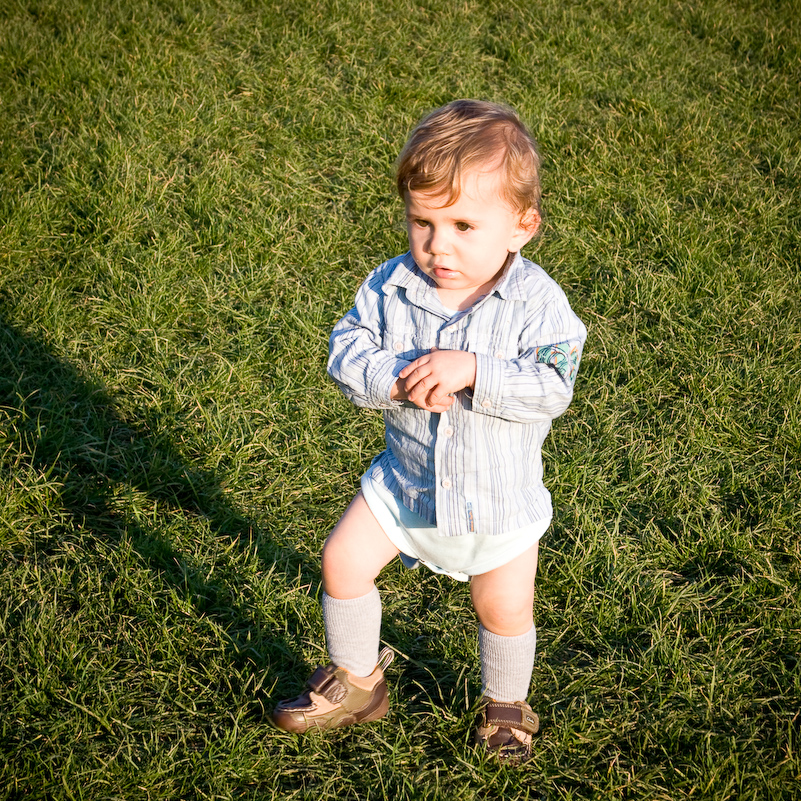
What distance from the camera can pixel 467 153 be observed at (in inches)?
72.4

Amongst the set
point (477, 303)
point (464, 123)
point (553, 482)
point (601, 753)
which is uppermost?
point (464, 123)

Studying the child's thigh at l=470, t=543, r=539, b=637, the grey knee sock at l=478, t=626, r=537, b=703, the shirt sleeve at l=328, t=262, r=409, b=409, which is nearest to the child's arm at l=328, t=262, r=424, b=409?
the shirt sleeve at l=328, t=262, r=409, b=409

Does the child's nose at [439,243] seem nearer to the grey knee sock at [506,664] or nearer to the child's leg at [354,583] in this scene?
the child's leg at [354,583]

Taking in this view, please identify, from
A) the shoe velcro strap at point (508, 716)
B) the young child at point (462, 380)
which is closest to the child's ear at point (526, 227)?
the young child at point (462, 380)

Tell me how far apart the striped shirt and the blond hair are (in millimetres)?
191

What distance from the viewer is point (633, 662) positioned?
100 inches

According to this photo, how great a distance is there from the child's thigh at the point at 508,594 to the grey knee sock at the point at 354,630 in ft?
0.93

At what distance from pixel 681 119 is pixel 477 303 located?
4.14 metres

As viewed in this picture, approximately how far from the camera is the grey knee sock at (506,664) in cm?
220

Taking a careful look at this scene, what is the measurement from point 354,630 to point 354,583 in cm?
17

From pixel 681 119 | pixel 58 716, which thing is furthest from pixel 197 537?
pixel 681 119

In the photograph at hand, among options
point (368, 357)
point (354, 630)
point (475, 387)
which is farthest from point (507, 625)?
point (368, 357)

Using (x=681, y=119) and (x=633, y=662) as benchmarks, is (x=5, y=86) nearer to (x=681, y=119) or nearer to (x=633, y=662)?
(x=681, y=119)

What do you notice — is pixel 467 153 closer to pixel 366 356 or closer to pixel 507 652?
pixel 366 356
